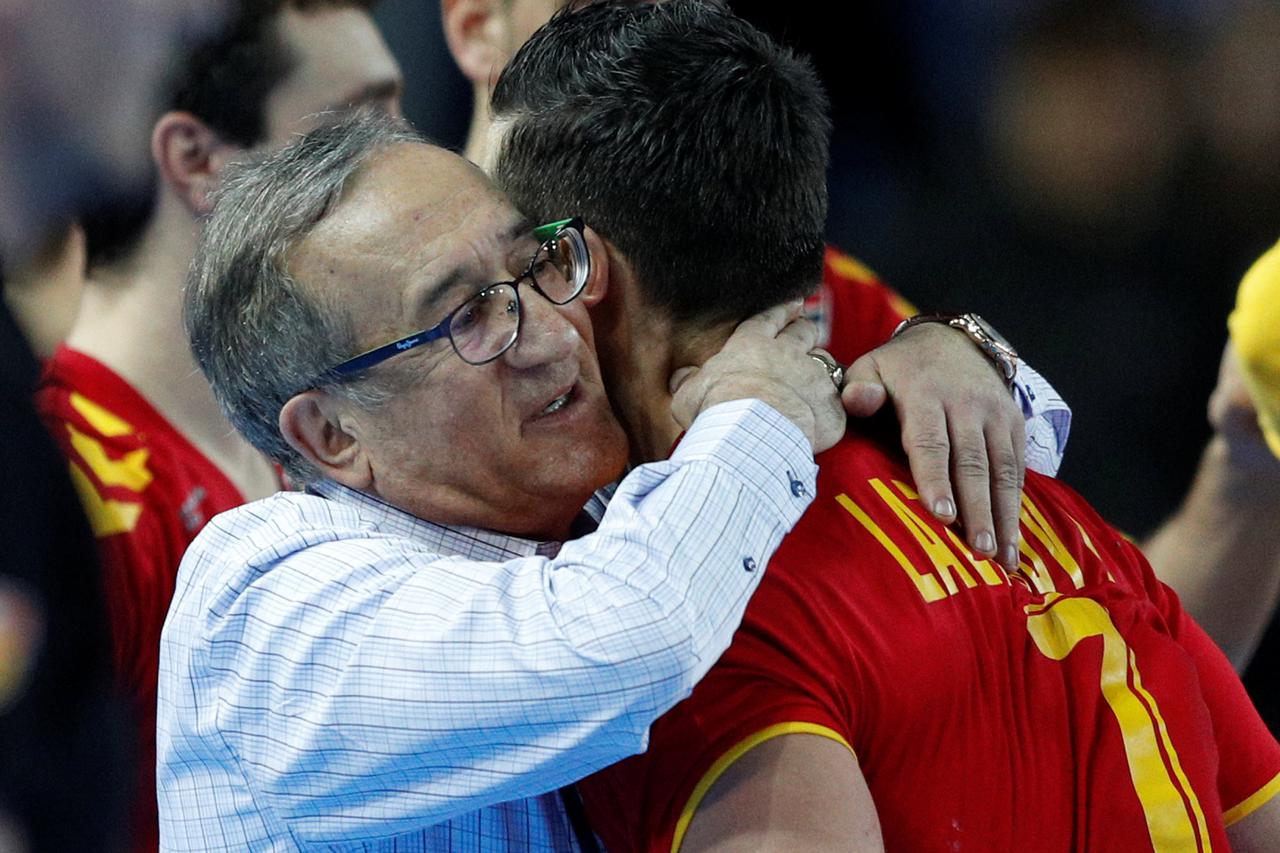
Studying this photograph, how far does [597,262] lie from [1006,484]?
19.4 inches

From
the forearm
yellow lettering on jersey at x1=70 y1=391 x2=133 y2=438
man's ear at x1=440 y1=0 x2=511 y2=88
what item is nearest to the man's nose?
yellow lettering on jersey at x1=70 y1=391 x2=133 y2=438

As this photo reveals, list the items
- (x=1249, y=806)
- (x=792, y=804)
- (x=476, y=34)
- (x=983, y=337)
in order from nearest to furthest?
(x=792, y=804), (x=1249, y=806), (x=983, y=337), (x=476, y=34)

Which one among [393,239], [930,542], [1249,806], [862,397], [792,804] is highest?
[393,239]

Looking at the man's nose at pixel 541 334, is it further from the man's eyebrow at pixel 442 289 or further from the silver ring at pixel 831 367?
the silver ring at pixel 831 367

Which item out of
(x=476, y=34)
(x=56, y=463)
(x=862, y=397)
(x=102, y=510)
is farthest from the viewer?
(x=476, y=34)

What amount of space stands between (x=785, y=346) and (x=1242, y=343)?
1490 millimetres

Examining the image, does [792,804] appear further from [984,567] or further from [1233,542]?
[1233,542]

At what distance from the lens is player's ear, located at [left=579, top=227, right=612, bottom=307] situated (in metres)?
1.56

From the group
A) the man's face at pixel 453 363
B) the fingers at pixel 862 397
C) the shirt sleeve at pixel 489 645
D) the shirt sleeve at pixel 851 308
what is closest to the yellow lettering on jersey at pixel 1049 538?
the fingers at pixel 862 397

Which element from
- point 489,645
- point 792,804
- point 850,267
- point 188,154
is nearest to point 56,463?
point 188,154

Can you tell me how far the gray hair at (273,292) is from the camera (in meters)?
1.58

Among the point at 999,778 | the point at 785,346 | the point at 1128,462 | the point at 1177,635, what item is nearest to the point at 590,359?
the point at 785,346

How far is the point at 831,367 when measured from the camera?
1606mm

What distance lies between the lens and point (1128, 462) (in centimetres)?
394
